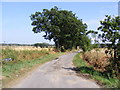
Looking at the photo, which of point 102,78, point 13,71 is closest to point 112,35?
point 102,78

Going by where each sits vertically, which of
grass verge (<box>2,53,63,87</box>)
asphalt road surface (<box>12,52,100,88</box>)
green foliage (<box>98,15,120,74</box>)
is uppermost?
green foliage (<box>98,15,120,74</box>)

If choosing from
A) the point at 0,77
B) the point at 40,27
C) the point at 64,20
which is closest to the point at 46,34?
the point at 40,27

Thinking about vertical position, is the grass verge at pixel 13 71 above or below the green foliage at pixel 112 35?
below

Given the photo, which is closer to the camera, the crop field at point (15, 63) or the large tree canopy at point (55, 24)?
the crop field at point (15, 63)

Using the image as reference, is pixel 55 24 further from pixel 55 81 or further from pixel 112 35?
pixel 55 81

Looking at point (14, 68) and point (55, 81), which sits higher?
point (14, 68)

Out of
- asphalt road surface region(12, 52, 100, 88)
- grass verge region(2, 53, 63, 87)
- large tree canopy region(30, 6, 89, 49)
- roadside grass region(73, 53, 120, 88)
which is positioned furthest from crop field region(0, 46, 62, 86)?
large tree canopy region(30, 6, 89, 49)

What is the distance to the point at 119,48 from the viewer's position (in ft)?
46.6

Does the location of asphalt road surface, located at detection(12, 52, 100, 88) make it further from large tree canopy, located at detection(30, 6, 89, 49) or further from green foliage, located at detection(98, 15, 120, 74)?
large tree canopy, located at detection(30, 6, 89, 49)

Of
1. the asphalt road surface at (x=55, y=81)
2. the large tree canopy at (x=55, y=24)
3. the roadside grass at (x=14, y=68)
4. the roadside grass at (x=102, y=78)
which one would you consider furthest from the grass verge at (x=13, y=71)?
the large tree canopy at (x=55, y=24)

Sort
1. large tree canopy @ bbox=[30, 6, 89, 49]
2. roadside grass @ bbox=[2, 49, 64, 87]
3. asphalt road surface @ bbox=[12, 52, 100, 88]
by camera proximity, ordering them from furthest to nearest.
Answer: large tree canopy @ bbox=[30, 6, 89, 49] → roadside grass @ bbox=[2, 49, 64, 87] → asphalt road surface @ bbox=[12, 52, 100, 88]

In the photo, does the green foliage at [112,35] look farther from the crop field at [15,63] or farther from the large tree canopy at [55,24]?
the large tree canopy at [55,24]

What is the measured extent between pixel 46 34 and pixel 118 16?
3861 centimetres

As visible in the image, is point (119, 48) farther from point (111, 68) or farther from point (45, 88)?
point (45, 88)
